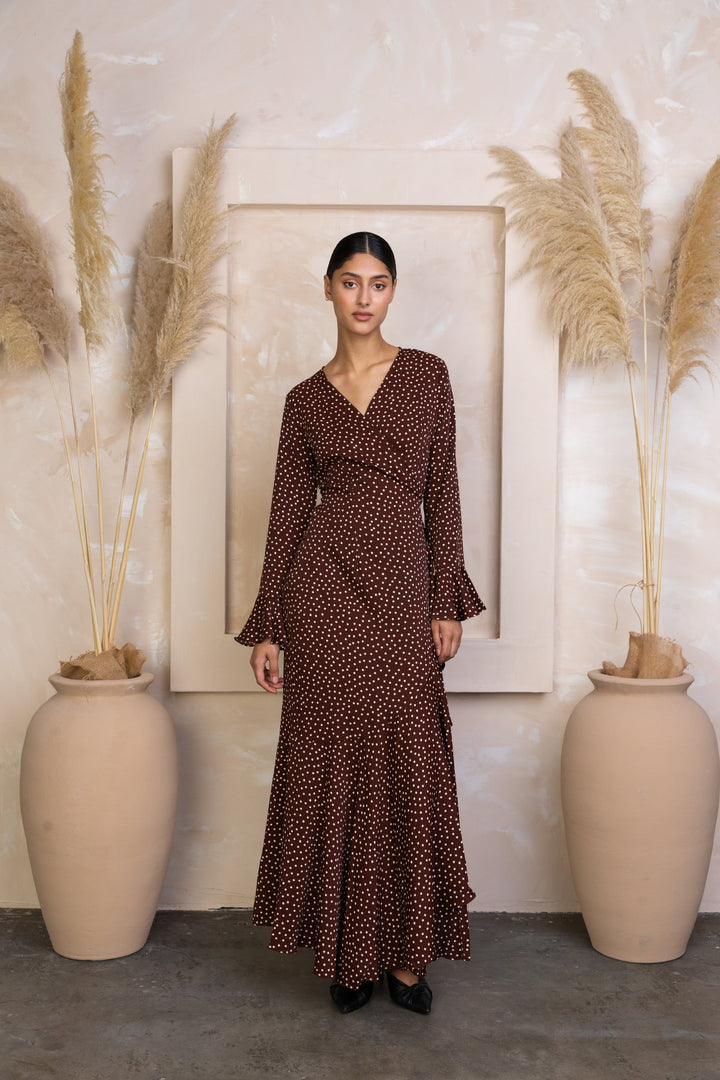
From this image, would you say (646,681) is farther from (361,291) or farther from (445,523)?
(361,291)

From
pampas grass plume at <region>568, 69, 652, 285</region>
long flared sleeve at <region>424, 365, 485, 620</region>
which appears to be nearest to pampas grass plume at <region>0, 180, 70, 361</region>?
long flared sleeve at <region>424, 365, 485, 620</region>

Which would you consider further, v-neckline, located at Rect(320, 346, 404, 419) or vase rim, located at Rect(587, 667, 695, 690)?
vase rim, located at Rect(587, 667, 695, 690)

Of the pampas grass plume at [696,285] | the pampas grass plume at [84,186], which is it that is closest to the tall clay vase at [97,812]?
the pampas grass plume at [84,186]

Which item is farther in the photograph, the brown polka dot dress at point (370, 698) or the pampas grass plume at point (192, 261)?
the pampas grass plume at point (192, 261)

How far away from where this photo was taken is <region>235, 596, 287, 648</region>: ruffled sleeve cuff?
→ 240 centimetres

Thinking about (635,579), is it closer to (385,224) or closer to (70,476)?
(385,224)

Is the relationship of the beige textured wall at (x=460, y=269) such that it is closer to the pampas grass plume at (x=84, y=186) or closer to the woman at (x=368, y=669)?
the pampas grass plume at (x=84, y=186)

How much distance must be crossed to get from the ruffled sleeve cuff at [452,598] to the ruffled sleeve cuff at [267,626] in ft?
1.18

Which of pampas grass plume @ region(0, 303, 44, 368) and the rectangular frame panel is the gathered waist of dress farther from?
pampas grass plume @ region(0, 303, 44, 368)

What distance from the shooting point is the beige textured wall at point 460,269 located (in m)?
2.89

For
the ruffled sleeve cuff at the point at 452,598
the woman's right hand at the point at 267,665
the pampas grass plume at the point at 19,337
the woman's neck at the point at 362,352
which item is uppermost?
the pampas grass plume at the point at 19,337

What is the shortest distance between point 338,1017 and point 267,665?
0.79 meters

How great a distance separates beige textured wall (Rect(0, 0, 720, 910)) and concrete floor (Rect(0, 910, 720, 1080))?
37 cm

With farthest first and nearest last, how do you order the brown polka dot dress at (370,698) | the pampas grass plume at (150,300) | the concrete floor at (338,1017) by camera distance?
the pampas grass plume at (150,300) → the brown polka dot dress at (370,698) → the concrete floor at (338,1017)
